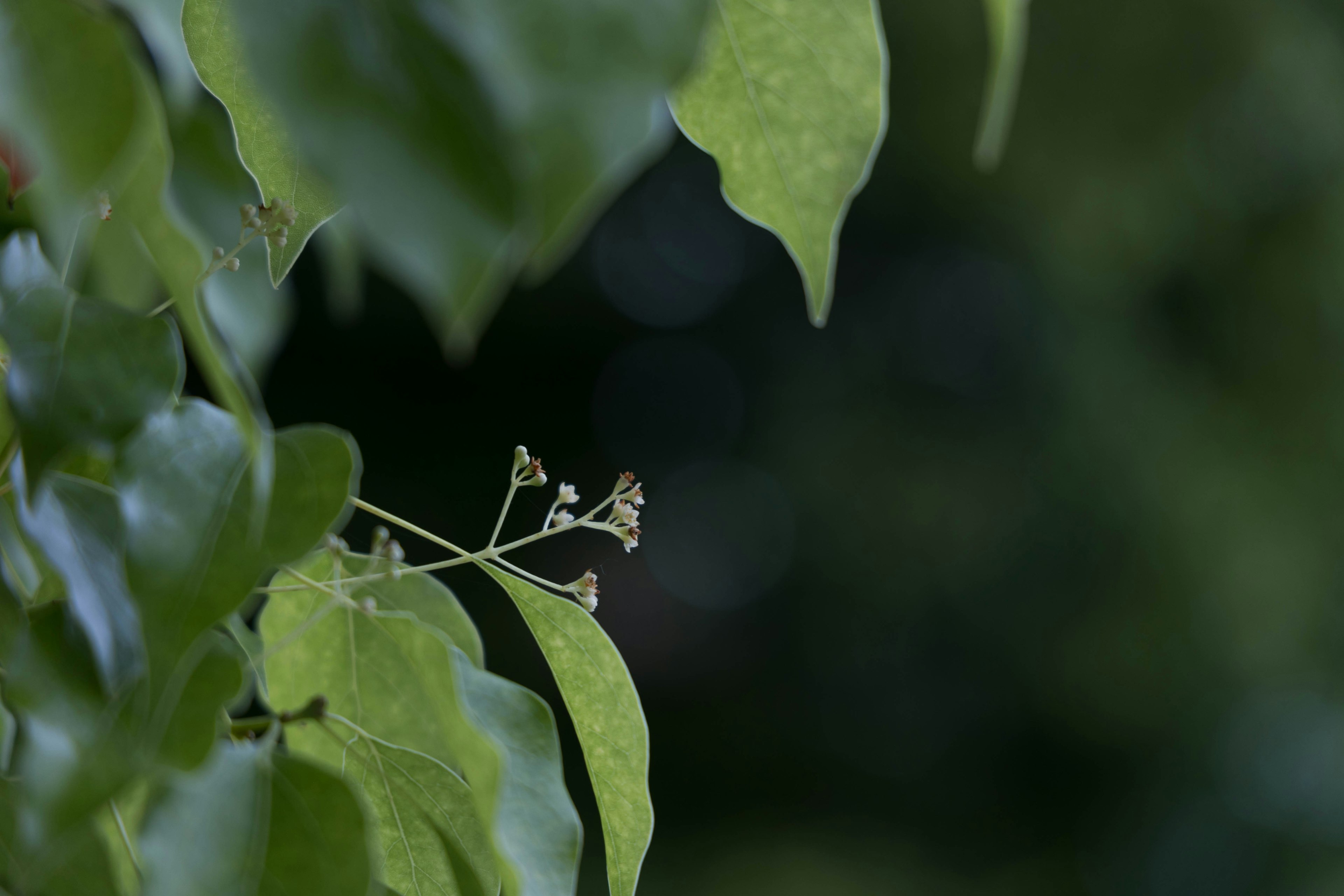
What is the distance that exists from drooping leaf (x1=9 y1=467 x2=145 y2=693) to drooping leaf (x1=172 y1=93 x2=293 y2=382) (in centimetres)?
7

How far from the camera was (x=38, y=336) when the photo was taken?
0.12 metres

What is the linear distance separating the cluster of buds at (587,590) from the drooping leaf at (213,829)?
0.08m

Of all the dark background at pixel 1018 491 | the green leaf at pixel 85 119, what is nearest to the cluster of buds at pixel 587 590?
the green leaf at pixel 85 119

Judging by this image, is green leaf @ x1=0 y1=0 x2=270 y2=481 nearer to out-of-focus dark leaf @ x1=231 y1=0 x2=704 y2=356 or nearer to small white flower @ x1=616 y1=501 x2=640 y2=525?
out-of-focus dark leaf @ x1=231 y1=0 x2=704 y2=356

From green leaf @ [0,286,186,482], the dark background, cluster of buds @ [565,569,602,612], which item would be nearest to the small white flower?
cluster of buds @ [565,569,602,612]

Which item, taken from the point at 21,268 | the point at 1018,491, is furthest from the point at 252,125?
the point at 1018,491

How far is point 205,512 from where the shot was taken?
0.12 meters

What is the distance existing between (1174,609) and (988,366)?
61 cm

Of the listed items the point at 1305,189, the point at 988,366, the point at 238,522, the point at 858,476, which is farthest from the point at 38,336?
the point at 1305,189

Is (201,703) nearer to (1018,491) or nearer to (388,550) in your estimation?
(388,550)

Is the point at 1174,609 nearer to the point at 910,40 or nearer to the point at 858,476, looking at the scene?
the point at 858,476

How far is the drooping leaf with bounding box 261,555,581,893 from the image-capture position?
0.46 ft

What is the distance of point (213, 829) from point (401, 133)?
0.33 feet

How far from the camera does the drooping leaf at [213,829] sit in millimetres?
125
